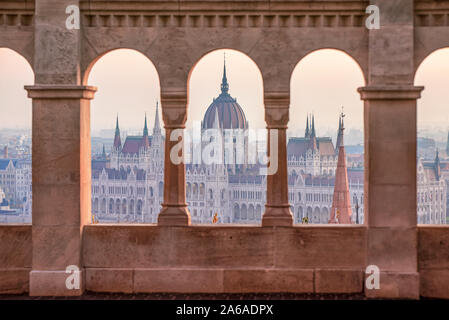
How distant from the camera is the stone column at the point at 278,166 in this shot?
10.1 m

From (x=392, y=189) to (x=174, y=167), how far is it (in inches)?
125

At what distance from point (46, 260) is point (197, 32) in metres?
3.99

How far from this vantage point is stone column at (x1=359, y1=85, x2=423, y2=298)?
9891 millimetres

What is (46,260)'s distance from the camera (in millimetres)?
10125

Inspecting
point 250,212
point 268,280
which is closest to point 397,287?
point 268,280

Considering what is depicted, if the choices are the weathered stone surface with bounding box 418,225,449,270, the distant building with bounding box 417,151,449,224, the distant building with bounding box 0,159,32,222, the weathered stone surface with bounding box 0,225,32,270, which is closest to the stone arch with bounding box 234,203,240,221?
the distant building with bounding box 417,151,449,224

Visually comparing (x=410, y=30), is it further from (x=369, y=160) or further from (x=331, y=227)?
(x=331, y=227)

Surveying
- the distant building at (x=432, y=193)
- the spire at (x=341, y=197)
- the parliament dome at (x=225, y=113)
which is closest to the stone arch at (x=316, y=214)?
the distant building at (x=432, y=193)

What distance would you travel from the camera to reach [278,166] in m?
10.1

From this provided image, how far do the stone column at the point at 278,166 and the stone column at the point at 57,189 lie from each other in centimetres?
268

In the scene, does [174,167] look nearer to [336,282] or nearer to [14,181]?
[336,282]

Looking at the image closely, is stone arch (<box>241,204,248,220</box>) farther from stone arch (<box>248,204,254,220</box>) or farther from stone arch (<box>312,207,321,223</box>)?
stone arch (<box>312,207,321,223</box>)

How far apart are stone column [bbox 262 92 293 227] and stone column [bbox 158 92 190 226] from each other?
4.01 feet

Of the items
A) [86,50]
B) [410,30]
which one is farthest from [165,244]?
[410,30]
